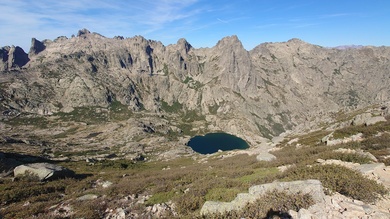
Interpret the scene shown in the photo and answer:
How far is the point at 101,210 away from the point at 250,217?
436 inches

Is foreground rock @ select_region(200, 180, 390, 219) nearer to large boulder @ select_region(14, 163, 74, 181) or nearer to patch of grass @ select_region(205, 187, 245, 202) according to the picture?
patch of grass @ select_region(205, 187, 245, 202)

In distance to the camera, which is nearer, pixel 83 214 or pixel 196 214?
pixel 196 214

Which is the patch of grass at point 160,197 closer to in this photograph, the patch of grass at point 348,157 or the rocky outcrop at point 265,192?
the rocky outcrop at point 265,192

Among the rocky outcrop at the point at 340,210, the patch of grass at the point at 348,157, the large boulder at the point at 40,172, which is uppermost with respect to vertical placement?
the rocky outcrop at the point at 340,210

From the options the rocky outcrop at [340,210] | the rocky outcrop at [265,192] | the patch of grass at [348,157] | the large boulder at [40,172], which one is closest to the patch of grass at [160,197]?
the rocky outcrop at [265,192]

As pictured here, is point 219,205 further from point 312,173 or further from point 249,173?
point 249,173

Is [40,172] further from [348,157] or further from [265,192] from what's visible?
[348,157]

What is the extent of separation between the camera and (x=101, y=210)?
56.6 ft

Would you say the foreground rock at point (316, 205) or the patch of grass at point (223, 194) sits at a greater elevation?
the foreground rock at point (316, 205)

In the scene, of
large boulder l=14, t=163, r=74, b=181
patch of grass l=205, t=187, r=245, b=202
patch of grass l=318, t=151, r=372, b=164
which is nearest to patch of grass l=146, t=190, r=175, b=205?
patch of grass l=205, t=187, r=245, b=202

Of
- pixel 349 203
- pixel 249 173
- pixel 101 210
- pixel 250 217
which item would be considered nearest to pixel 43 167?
pixel 101 210

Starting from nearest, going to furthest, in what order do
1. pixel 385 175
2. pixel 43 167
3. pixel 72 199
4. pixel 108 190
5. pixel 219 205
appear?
pixel 219 205
pixel 385 175
pixel 72 199
pixel 108 190
pixel 43 167

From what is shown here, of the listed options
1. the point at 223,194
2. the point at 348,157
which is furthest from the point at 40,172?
the point at 348,157

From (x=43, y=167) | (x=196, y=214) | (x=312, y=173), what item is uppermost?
(x=312, y=173)
